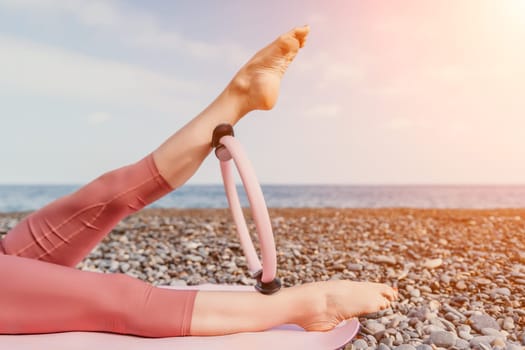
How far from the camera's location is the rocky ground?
3.21m

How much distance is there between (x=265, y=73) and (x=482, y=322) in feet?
6.58

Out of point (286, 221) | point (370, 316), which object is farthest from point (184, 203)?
point (370, 316)

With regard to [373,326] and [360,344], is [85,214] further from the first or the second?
[373,326]

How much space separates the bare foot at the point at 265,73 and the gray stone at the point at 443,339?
1547mm

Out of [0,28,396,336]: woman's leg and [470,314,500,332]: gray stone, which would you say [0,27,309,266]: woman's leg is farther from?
[470,314,500,332]: gray stone

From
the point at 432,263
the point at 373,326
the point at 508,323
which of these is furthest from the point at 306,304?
the point at 432,263

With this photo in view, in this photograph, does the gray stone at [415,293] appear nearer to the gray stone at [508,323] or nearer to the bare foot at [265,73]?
the gray stone at [508,323]

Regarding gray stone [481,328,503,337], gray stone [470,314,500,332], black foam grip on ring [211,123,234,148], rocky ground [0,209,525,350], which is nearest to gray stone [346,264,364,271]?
rocky ground [0,209,525,350]

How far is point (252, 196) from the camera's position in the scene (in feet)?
7.14

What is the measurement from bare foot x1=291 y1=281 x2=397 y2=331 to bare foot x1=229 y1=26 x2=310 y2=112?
3.08 feet

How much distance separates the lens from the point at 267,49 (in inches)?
107

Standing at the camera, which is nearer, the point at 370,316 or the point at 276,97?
the point at 276,97

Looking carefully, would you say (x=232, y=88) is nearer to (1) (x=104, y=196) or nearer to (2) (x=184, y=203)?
(1) (x=104, y=196)

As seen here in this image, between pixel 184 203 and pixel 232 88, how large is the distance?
21459 mm
